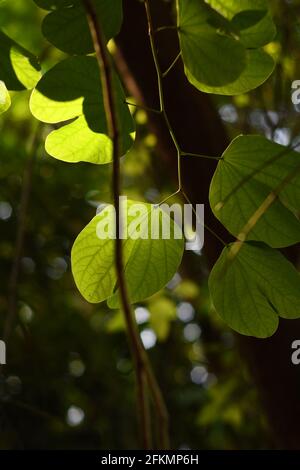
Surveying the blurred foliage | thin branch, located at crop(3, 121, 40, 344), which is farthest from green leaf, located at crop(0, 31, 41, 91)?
the blurred foliage

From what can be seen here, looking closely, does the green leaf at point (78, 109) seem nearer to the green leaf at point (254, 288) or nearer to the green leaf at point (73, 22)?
the green leaf at point (73, 22)

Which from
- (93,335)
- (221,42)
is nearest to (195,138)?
(221,42)

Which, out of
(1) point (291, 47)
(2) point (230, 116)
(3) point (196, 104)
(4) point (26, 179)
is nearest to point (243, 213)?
(3) point (196, 104)

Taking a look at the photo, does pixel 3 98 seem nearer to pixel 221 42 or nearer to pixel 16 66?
pixel 16 66

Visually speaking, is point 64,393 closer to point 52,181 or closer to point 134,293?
point 52,181

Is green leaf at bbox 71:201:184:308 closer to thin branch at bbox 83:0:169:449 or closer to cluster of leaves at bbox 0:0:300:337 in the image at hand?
cluster of leaves at bbox 0:0:300:337

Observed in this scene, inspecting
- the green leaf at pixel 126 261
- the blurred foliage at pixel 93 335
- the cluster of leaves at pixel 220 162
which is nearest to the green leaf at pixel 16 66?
the cluster of leaves at pixel 220 162
